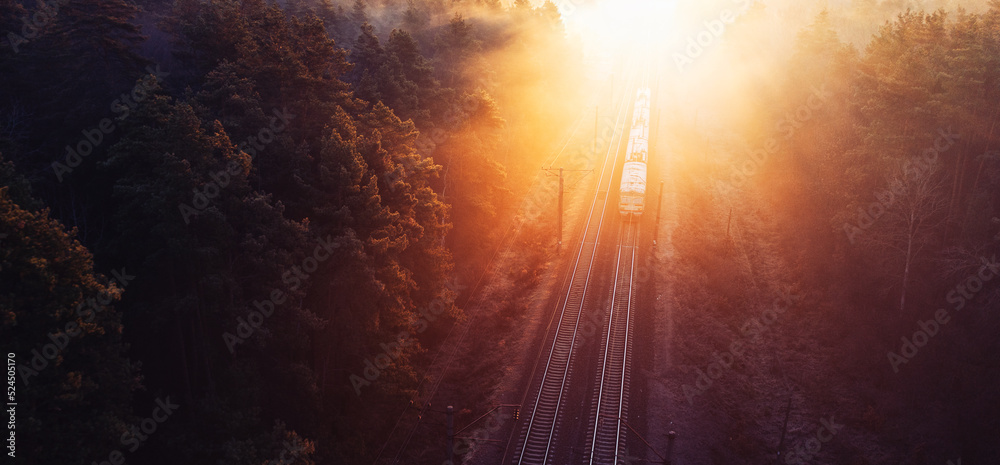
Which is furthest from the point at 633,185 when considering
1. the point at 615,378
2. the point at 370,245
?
the point at 370,245

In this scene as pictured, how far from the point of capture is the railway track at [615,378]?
23.0 metres

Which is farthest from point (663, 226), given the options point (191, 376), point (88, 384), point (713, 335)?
point (88, 384)

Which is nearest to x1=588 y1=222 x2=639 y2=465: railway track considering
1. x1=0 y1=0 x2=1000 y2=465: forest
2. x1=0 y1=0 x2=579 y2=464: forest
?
x1=0 y1=0 x2=1000 y2=465: forest

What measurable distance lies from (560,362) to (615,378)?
2.93 m

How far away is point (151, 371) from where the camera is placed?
748 inches

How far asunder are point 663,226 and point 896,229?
598 inches

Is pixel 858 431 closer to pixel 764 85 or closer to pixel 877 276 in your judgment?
pixel 877 276

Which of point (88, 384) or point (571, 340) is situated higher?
point (571, 340)

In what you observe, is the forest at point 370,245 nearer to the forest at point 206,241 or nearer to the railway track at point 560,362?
the forest at point 206,241

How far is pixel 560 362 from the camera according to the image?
92.7 ft

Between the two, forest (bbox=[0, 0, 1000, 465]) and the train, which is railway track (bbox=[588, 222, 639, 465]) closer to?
forest (bbox=[0, 0, 1000, 465])

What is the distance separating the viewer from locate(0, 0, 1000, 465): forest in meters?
17.2

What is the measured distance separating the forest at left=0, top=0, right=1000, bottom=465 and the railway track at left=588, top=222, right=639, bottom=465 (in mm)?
1607

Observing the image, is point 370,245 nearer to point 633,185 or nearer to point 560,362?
point 560,362
